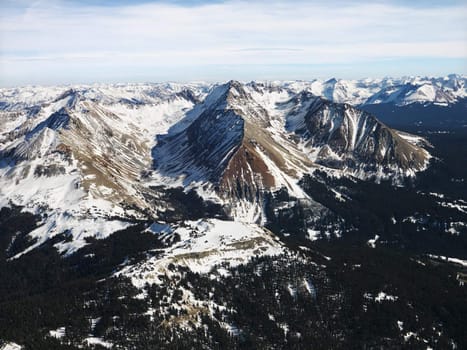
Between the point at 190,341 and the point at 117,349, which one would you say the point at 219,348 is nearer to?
the point at 190,341

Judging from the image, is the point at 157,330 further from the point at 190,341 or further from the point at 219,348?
the point at 219,348

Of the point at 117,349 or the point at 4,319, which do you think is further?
the point at 4,319

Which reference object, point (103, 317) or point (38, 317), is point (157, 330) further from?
point (38, 317)

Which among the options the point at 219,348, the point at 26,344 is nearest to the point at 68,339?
the point at 26,344

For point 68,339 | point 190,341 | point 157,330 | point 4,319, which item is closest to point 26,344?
point 68,339

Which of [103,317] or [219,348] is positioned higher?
[103,317]

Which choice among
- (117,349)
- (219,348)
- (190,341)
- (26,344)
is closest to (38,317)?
(26,344)

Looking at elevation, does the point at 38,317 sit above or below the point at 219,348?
above
